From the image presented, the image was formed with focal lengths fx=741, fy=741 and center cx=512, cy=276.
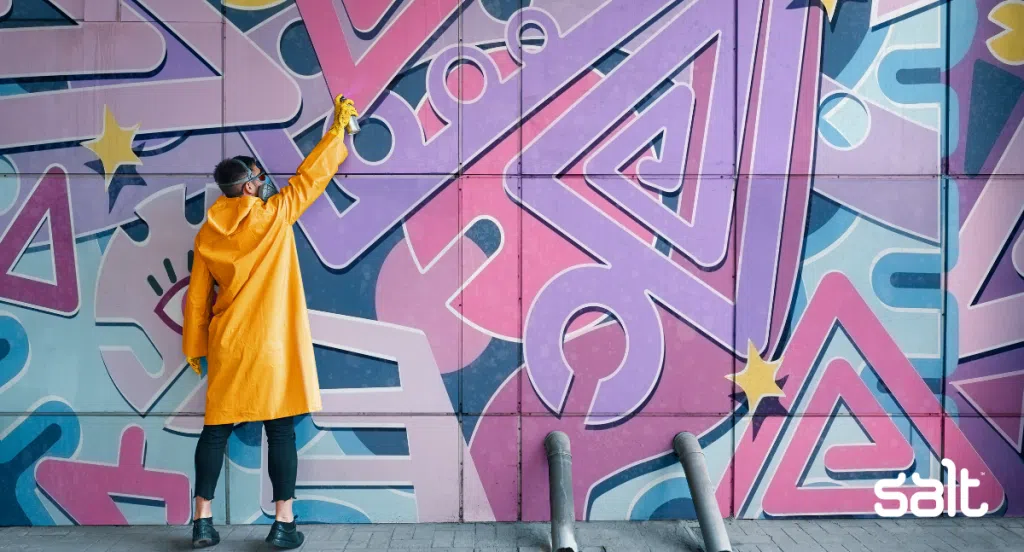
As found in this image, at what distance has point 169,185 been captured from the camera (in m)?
4.84

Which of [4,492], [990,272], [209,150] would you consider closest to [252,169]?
[209,150]

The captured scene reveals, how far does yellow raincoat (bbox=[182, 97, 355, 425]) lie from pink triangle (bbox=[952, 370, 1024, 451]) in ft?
14.0

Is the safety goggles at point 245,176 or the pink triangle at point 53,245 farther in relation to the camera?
the pink triangle at point 53,245

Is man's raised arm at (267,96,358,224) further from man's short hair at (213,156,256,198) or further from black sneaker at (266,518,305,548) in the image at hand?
black sneaker at (266,518,305,548)

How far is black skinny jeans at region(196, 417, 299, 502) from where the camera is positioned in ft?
14.5

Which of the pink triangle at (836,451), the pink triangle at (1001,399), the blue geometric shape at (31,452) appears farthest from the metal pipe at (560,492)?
the blue geometric shape at (31,452)

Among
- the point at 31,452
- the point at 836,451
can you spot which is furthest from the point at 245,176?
the point at 836,451

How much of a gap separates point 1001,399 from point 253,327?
15.9ft

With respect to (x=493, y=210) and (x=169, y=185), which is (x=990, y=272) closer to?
(x=493, y=210)

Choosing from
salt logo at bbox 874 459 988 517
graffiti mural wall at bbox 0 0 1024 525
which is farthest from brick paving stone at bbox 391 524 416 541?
salt logo at bbox 874 459 988 517

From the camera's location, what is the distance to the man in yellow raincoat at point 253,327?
4359 millimetres

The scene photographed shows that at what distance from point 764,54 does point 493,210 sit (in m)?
2.06

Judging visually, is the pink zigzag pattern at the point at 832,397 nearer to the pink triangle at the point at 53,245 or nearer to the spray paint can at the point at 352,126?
the spray paint can at the point at 352,126

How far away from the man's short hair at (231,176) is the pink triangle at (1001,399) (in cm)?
475
